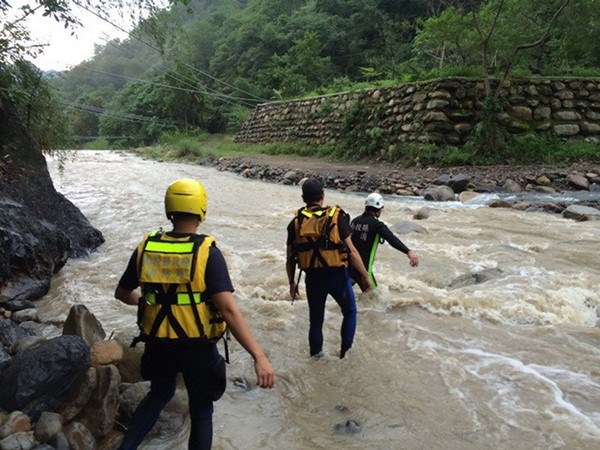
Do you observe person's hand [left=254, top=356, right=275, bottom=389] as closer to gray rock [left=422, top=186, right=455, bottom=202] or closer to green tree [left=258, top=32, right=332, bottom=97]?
gray rock [left=422, top=186, right=455, bottom=202]

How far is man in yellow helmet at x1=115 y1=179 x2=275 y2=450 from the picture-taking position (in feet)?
7.58

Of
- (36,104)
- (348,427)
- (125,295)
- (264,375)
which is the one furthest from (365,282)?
(36,104)

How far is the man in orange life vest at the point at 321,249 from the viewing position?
12.5ft

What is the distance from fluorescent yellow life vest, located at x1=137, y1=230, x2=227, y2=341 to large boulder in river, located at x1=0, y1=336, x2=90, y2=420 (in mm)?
1044

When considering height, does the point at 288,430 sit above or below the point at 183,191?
below

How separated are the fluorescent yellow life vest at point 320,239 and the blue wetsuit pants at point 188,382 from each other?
1.54m

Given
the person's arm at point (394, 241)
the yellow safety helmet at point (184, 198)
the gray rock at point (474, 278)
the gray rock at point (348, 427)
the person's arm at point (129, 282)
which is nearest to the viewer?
the yellow safety helmet at point (184, 198)

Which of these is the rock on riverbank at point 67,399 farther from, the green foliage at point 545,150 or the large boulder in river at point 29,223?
the green foliage at point 545,150

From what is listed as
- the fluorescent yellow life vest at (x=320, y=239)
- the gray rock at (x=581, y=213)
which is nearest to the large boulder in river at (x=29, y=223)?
the fluorescent yellow life vest at (x=320, y=239)

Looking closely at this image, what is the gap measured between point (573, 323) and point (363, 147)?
52.9 feet

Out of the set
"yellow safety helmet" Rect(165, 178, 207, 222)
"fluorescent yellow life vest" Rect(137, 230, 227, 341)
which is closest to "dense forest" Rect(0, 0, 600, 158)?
"yellow safety helmet" Rect(165, 178, 207, 222)

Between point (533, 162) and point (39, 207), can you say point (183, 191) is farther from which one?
point (533, 162)

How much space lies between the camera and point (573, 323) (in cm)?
511

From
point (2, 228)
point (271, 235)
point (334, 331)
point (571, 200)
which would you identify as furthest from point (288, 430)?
point (571, 200)
